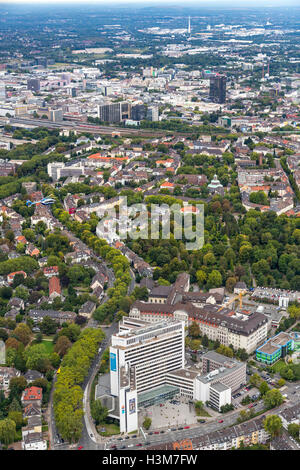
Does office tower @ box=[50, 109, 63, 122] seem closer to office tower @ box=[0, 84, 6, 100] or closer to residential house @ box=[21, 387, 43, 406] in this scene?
office tower @ box=[0, 84, 6, 100]

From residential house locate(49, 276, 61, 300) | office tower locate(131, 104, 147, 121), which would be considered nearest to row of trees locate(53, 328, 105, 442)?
residential house locate(49, 276, 61, 300)

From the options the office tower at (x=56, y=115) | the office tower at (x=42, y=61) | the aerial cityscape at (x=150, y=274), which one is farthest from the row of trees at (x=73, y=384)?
the office tower at (x=42, y=61)

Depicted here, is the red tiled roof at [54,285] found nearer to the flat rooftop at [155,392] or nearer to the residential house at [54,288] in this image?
the residential house at [54,288]

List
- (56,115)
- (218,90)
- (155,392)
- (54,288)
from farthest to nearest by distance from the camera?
(218,90), (56,115), (54,288), (155,392)

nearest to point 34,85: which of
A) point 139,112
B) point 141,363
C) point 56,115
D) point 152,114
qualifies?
point 56,115

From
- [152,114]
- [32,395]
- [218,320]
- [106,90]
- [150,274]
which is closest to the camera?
[32,395]

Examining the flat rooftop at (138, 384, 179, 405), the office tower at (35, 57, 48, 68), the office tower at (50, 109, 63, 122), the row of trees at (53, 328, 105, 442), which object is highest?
the office tower at (35, 57, 48, 68)

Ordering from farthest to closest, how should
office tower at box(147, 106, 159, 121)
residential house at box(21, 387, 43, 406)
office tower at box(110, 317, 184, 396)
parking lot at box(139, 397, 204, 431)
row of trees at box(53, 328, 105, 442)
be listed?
office tower at box(147, 106, 159, 121), residential house at box(21, 387, 43, 406), office tower at box(110, 317, 184, 396), parking lot at box(139, 397, 204, 431), row of trees at box(53, 328, 105, 442)

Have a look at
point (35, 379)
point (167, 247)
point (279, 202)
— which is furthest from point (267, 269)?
point (35, 379)

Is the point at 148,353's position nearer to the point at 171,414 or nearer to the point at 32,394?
the point at 171,414
